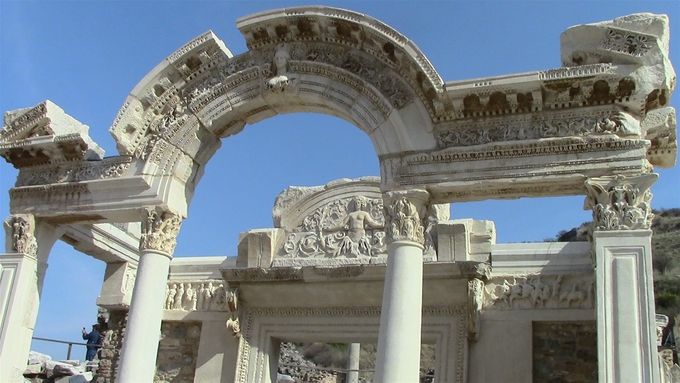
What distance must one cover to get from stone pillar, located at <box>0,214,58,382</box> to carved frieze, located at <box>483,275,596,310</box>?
6393mm

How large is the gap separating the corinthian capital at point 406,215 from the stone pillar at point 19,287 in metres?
5.20

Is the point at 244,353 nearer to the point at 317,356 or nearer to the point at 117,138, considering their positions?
the point at 117,138

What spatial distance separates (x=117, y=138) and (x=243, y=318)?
3.79 metres

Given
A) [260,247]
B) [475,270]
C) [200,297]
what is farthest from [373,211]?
[200,297]

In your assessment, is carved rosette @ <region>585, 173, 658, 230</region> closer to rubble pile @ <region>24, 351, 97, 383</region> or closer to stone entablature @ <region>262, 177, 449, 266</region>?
stone entablature @ <region>262, 177, 449, 266</region>

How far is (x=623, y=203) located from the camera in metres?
7.23

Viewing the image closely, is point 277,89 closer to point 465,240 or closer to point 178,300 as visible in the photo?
point 465,240

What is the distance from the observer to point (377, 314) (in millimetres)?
11117

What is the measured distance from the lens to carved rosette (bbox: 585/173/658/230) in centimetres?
718

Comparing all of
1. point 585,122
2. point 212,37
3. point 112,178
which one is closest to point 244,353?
point 112,178

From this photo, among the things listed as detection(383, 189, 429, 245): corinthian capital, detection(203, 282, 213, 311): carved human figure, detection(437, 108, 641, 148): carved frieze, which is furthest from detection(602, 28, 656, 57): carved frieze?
detection(203, 282, 213, 311): carved human figure

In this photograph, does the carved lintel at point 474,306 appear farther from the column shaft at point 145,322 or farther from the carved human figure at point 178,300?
the carved human figure at point 178,300

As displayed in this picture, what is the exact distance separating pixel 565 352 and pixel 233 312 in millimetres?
5186

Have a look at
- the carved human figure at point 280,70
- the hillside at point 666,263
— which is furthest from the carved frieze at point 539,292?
the hillside at point 666,263
